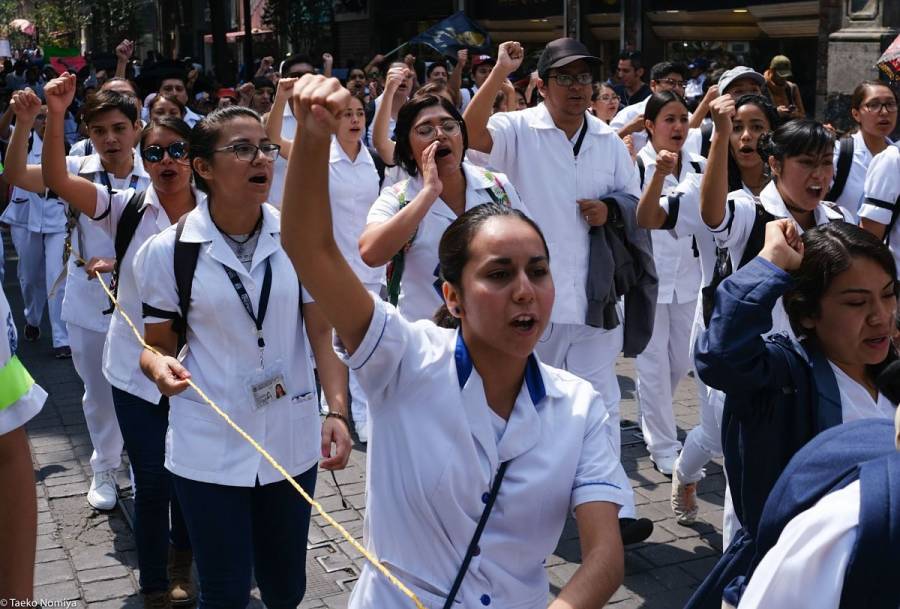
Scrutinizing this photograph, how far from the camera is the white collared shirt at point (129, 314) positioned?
4.55 meters

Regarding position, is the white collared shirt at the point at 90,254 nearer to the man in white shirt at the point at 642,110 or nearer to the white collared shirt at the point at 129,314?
the white collared shirt at the point at 129,314

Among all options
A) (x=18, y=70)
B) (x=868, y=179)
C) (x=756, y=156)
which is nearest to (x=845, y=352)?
(x=756, y=156)

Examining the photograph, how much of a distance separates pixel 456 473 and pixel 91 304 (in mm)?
3481

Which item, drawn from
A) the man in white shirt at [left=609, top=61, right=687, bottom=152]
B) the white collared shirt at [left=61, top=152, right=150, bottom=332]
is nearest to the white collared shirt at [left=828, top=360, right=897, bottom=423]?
the white collared shirt at [left=61, top=152, right=150, bottom=332]

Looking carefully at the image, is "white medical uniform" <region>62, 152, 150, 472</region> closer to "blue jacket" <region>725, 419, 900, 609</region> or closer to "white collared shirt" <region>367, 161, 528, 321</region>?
"white collared shirt" <region>367, 161, 528, 321</region>

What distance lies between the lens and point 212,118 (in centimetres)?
397

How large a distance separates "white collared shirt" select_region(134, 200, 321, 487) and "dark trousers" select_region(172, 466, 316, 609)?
0.24 feet

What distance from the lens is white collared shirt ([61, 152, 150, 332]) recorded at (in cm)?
542

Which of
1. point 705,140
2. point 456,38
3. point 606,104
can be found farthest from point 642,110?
point 456,38

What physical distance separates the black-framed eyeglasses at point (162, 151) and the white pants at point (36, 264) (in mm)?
5337

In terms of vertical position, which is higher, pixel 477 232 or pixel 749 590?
pixel 477 232

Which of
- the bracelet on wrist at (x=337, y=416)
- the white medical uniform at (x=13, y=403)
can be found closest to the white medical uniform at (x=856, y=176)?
the bracelet on wrist at (x=337, y=416)

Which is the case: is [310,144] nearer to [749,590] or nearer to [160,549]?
[749,590]

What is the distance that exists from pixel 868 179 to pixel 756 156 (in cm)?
126
